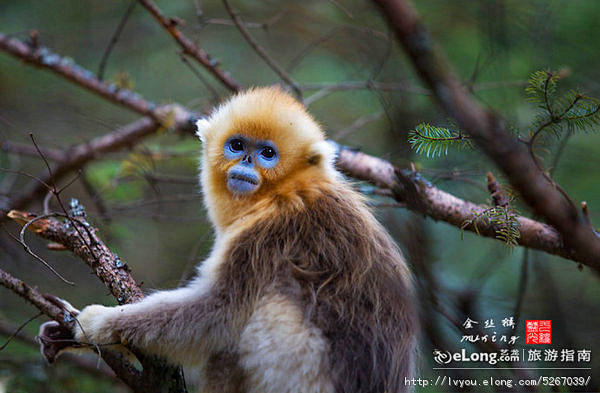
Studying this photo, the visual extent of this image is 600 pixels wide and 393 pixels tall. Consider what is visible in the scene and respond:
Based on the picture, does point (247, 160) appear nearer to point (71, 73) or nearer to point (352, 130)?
point (352, 130)

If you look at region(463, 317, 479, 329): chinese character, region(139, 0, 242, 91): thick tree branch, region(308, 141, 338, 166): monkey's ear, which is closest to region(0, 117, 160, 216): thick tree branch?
region(139, 0, 242, 91): thick tree branch

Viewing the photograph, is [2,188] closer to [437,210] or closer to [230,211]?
[230,211]

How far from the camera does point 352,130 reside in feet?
14.9

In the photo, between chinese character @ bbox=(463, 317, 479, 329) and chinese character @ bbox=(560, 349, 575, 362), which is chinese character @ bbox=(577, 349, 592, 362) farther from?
chinese character @ bbox=(463, 317, 479, 329)

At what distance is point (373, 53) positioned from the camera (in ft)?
13.1

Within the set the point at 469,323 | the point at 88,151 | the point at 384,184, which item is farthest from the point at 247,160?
the point at 88,151

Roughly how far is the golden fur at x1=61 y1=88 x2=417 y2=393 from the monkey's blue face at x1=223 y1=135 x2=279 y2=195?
0.16ft

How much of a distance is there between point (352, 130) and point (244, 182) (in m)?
1.83

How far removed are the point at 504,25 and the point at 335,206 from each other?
4.12ft

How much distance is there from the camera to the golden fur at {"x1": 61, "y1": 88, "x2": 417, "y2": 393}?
247 cm

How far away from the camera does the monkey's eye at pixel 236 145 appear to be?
308cm

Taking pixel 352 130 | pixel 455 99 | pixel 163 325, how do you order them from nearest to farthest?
1. pixel 455 99
2. pixel 163 325
3. pixel 352 130

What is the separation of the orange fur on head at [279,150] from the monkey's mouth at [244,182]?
0.05m

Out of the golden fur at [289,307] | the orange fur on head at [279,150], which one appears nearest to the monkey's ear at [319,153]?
the orange fur on head at [279,150]
